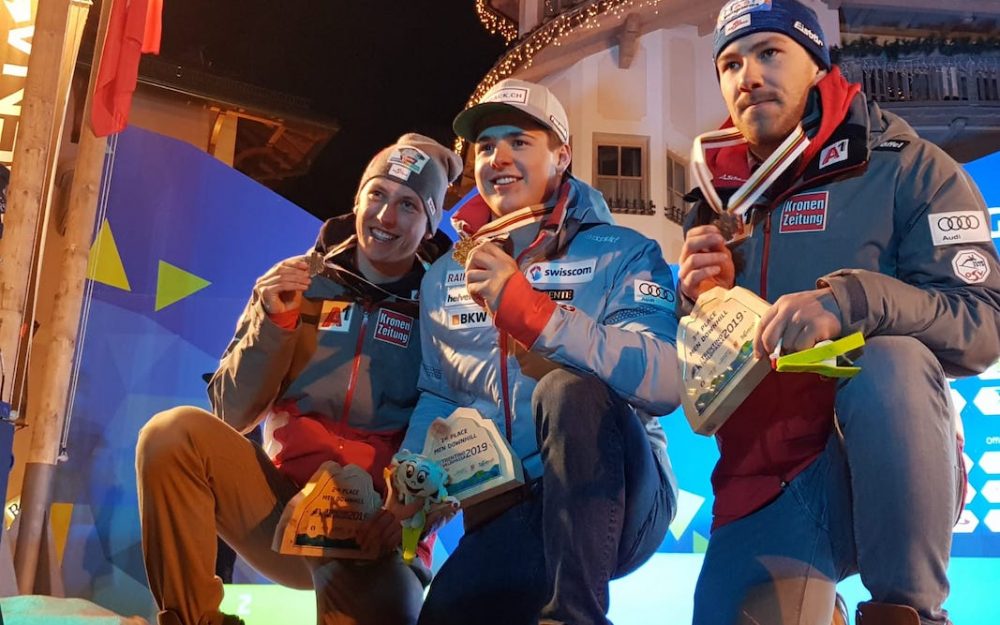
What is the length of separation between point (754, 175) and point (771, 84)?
19cm

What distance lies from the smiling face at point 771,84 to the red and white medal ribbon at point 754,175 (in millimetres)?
64

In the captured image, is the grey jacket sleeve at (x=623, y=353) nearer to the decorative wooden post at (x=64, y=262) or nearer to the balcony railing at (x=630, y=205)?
the decorative wooden post at (x=64, y=262)

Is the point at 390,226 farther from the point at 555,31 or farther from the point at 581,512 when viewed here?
the point at 555,31

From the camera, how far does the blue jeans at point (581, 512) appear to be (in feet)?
3.81

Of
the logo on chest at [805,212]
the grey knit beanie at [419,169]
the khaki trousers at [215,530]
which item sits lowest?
the khaki trousers at [215,530]

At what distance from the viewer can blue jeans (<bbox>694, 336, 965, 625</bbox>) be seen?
1023 mm

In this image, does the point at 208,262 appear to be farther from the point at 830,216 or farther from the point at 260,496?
the point at 830,216

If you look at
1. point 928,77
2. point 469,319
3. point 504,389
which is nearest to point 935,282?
point 504,389

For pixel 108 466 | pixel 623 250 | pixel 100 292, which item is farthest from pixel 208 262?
pixel 623 250

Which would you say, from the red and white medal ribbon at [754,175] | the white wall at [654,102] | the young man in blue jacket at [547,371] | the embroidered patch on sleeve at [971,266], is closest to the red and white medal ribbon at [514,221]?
the young man in blue jacket at [547,371]

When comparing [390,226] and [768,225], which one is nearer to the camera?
[768,225]

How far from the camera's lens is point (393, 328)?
2.08m

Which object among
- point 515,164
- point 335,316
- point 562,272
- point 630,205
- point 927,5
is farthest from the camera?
point 927,5

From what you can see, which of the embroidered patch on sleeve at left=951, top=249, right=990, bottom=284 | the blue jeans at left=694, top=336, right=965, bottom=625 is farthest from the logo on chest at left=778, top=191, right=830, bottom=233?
the blue jeans at left=694, top=336, right=965, bottom=625
